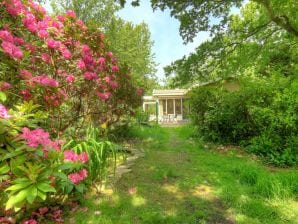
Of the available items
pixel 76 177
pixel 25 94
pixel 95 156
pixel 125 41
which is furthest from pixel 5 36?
pixel 125 41

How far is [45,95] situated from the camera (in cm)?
315

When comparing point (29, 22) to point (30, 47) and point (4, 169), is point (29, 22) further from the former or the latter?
point (4, 169)

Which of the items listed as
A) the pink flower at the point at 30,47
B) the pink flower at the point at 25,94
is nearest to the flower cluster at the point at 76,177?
the pink flower at the point at 25,94

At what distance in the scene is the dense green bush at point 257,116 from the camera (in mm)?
6516

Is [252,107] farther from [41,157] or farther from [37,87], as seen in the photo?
[41,157]

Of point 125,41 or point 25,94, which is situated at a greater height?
point 125,41

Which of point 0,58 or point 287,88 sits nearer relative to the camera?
point 0,58

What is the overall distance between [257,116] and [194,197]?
408 cm

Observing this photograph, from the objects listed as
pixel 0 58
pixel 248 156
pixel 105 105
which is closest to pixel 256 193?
pixel 248 156

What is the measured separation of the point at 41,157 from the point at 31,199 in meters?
0.43

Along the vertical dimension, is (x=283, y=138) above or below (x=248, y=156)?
above

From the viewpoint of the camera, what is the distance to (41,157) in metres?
2.06

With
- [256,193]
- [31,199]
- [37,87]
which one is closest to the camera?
[31,199]

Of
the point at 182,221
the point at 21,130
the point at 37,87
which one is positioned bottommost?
the point at 182,221
